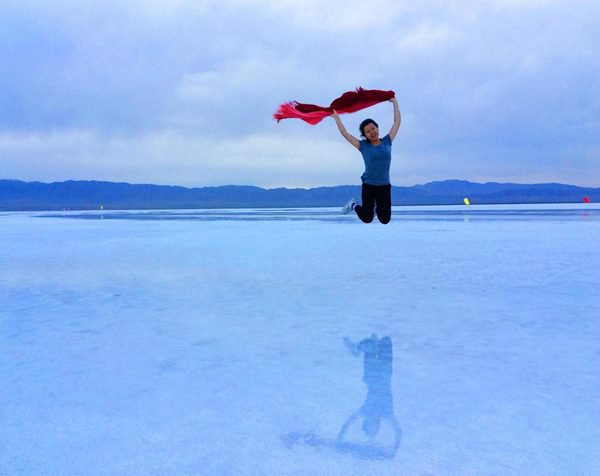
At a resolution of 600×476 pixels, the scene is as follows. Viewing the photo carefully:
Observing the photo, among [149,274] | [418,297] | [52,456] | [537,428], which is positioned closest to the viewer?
[52,456]

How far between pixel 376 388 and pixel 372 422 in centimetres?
51

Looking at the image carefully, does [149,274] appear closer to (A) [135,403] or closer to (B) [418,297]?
(B) [418,297]

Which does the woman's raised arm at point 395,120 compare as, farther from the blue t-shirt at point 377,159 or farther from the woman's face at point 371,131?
the woman's face at point 371,131

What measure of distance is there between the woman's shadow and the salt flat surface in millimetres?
10

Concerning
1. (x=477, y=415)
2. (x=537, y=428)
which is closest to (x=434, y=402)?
(x=477, y=415)

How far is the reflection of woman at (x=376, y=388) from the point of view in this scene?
278 cm

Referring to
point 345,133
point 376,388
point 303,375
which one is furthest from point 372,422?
point 345,133

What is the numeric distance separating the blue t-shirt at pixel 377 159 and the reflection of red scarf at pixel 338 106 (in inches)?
20.4

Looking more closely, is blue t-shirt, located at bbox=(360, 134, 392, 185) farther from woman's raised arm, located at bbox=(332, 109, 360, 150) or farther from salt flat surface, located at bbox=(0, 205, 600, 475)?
salt flat surface, located at bbox=(0, 205, 600, 475)

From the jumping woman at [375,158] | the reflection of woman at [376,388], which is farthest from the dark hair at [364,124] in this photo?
the reflection of woman at [376,388]

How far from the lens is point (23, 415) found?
9.70ft

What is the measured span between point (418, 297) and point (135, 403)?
3779 mm

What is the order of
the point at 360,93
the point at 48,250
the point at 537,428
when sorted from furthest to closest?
the point at 48,250, the point at 360,93, the point at 537,428

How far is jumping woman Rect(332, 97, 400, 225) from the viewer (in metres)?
6.95
